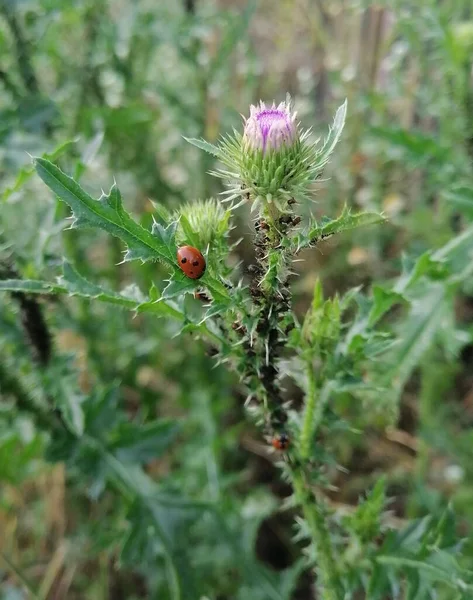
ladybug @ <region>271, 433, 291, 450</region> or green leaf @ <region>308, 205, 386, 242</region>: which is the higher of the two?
green leaf @ <region>308, 205, 386, 242</region>

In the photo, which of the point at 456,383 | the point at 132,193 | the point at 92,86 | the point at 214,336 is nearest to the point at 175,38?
the point at 92,86

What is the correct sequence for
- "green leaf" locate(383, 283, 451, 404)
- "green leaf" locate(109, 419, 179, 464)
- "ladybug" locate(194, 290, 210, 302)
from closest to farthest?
"ladybug" locate(194, 290, 210, 302)
"green leaf" locate(109, 419, 179, 464)
"green leaf" locate(383, 283, 451, 404)

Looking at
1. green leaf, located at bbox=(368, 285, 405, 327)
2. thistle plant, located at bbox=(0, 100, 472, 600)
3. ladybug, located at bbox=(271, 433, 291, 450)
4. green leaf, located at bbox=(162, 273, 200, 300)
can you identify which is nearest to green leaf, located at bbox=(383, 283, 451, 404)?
thistle plant, located at bbox=(0, 100, 472, 600)

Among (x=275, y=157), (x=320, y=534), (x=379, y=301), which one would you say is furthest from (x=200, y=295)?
(x=320, y=534)

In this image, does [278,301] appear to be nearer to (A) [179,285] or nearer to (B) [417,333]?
(A) [179,285]

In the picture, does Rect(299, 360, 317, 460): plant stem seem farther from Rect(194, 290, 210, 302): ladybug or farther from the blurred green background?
the blurred green background

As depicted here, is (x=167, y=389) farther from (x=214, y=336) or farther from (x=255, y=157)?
(x=255, y=157)

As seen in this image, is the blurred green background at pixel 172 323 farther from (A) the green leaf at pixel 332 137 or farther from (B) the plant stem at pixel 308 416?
(A) the green leaf at pixel 332 137
